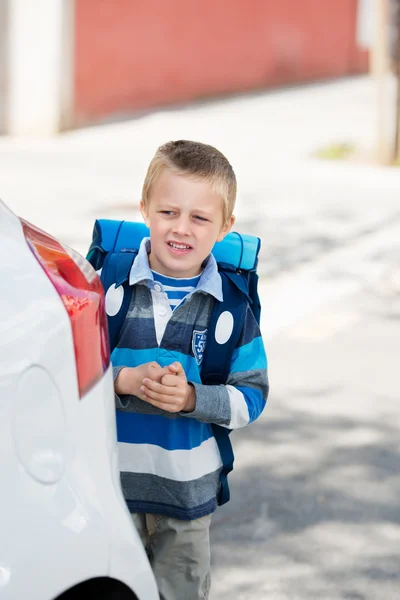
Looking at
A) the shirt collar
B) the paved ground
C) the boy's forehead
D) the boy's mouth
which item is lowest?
the paved ground

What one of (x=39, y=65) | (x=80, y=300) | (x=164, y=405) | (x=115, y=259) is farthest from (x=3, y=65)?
(x=80, y=300)

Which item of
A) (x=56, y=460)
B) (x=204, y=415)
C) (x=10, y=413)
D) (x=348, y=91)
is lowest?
(x=348, y=91)

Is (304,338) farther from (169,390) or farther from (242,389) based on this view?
(169,390)

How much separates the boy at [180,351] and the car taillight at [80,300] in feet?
1.29

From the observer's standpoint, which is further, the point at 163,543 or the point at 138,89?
the point at 138,89

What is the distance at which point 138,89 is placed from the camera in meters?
17.5

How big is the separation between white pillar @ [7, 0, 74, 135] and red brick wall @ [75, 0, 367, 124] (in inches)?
15.9

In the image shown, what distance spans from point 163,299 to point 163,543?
62 centimetres

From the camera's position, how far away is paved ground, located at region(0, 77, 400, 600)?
3.65 meters

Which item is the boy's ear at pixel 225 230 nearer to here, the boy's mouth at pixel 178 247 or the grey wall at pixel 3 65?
the boy's mouth at pixel 178 247

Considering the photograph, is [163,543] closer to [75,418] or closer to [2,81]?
[75,418]

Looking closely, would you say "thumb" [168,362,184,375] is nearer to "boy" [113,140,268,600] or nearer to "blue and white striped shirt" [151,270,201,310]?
"boy" [113,140,268,600]

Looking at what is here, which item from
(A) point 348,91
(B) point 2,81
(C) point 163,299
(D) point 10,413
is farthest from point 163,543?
(A) point 348,91

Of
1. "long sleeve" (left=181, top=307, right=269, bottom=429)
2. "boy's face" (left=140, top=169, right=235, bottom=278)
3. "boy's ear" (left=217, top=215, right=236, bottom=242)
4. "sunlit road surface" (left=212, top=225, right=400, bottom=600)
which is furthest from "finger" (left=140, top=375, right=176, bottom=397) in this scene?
"sunlit road surface" (left=212, top=225, right=400, bottom=600)
